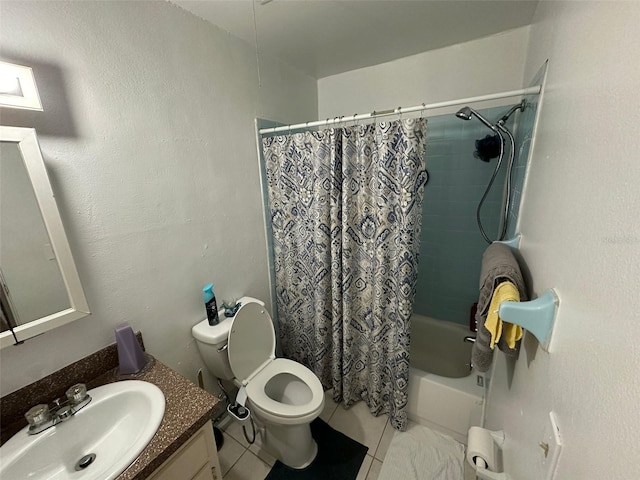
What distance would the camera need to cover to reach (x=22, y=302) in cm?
82

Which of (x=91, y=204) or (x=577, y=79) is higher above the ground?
(x=577, y=79)

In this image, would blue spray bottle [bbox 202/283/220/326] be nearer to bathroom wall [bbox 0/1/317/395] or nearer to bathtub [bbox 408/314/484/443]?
bathroom wall [bbox 0/1/317/395]

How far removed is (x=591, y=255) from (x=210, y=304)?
1.44 metres

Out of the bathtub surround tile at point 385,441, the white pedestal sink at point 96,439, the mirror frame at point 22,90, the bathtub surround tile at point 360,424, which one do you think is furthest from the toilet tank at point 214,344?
the mirror frame at point 22,90

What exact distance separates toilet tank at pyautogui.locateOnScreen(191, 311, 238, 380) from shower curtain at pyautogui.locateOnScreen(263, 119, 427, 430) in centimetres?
56

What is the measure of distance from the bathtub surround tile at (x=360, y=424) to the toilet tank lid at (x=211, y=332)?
962 mm

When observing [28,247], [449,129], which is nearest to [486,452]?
[28,247]

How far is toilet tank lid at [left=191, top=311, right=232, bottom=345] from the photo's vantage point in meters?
1.33

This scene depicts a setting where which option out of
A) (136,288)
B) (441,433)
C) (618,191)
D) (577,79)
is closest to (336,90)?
(577,79)

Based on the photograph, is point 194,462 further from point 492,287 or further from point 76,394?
point 492,287

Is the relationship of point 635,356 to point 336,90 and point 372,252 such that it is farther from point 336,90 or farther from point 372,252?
point 336,90

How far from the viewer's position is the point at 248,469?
1.42 m

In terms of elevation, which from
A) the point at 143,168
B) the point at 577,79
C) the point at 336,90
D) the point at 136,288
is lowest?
the point at 136,288

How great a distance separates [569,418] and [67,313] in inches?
55.2
